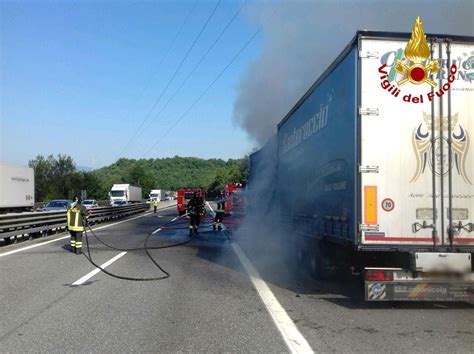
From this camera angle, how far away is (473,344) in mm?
5117

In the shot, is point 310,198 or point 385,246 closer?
point 385,246

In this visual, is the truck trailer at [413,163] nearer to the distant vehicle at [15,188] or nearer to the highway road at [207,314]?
the highway road at [207,314]

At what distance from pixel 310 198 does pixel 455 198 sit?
3134 millimetres

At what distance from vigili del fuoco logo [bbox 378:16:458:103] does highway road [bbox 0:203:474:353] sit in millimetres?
2766

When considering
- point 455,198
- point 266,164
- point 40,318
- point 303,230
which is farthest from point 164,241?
point 455,198

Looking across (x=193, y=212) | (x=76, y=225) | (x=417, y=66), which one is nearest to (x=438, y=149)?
(x=417, y=66)

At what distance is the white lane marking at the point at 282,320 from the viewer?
5.05 m

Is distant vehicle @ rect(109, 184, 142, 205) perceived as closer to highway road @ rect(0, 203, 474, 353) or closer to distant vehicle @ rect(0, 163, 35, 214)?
distant vehicle @ rect(0, 163, 35, 214)

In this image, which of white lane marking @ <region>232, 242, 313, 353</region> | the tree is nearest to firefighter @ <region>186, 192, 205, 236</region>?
white lane marking @ <region>232, 242, 313, 353</region>

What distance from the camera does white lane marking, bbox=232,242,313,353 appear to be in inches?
199

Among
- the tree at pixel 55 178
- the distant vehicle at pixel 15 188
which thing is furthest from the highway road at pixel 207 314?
the tree at pixel 55 178

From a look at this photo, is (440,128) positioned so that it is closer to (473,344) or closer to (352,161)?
(352,161)

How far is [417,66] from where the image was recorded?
6.48 meters

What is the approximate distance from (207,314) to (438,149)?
3577 millimetres
